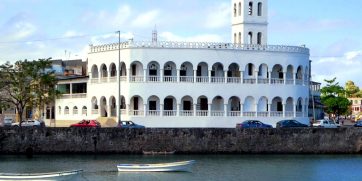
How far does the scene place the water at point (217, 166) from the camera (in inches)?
2056

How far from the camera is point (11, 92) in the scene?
76188mm

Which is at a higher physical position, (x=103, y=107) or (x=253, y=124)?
(x=103, y=107)

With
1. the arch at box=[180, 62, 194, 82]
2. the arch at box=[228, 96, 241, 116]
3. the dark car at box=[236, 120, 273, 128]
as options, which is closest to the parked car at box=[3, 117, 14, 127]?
the arch at box=[180, 62, 194, 82]

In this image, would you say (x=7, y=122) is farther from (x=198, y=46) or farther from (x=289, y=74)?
(x=289, y=74)

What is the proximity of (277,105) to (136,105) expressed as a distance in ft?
48.6

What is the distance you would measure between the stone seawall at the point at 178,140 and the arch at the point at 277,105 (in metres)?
14.7

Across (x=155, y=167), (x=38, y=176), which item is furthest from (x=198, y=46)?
(x=38, y=176)

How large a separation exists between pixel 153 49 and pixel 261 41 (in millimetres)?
13614

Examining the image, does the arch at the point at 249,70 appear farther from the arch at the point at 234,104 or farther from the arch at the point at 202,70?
the arch at the point at 202,70

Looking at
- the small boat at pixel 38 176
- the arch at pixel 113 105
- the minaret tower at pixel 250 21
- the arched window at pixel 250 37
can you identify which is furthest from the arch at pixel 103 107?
the small boat at pixel 38 176

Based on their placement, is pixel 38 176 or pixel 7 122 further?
pixel 7 122

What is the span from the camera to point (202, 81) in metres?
76.6

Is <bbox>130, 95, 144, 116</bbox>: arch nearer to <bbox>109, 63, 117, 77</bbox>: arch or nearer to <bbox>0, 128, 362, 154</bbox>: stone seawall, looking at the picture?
<bbox>109, 63, 117, 77</bbox>: arch

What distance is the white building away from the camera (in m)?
75.5
